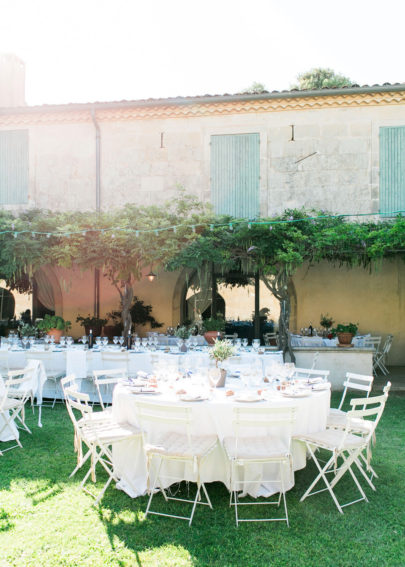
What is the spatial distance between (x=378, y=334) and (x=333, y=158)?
4.61 metres

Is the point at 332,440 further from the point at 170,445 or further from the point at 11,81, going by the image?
the point at 11,81

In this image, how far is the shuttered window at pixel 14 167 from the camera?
1120cm

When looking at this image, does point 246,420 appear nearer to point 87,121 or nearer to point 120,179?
point 120,179

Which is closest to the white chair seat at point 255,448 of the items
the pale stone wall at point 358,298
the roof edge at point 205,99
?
the pale stone wall at point 358,298

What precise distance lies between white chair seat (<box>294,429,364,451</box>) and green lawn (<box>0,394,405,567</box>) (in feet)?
1.56

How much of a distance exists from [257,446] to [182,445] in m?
0.63

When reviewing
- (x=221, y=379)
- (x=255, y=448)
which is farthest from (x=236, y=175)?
(x=255, y=448)

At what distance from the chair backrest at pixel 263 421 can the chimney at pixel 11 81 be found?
1168 centimetres

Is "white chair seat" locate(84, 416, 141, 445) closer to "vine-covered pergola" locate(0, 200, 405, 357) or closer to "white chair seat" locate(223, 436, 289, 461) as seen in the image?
"white chair seat" locate(223, 436, 289, 461)

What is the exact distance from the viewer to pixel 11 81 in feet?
41.0

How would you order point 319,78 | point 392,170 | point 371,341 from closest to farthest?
point 392,170, point 371,341, point 319,78

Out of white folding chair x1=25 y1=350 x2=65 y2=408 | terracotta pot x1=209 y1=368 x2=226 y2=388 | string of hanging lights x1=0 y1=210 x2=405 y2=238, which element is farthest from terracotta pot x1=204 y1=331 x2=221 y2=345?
terracotta pot x1=209 y1=368 x2=226 y2=388

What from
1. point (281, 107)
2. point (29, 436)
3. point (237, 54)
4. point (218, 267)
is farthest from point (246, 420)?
point (237, 54)

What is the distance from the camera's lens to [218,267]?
36.8 feet
